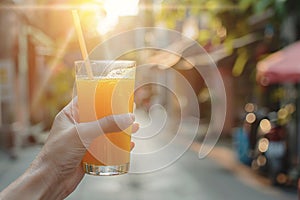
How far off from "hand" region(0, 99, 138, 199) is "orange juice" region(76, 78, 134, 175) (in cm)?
6

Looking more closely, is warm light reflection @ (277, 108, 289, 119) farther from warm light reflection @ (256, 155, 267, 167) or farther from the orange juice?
the orange juice

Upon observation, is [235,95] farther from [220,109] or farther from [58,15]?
[58,15]

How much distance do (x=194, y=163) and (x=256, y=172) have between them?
1816mm

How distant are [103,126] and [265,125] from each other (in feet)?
27.9

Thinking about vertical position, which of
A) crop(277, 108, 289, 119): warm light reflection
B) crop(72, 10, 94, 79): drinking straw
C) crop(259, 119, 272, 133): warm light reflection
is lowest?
crop(259, 119, 272, 133): warm light reflection

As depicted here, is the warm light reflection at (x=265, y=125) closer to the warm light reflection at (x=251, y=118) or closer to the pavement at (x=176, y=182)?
the warm light reflection at (x=251, y=118)

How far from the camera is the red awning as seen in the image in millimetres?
7830

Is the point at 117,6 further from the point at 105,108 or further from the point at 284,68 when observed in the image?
the point at 284,68

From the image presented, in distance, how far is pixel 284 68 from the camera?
7.93 metres

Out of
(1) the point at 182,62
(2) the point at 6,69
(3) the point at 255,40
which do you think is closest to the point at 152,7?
(2) the point at 6,69

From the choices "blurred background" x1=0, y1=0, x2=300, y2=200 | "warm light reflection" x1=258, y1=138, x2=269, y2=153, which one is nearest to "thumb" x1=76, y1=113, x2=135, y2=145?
"blurred background" x1=0, y1=0, x2=300, y2=200

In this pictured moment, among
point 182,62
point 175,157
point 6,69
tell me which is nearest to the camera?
point 6,69

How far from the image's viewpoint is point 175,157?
1230 cm

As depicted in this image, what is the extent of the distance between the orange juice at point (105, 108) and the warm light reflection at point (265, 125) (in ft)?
26.3
